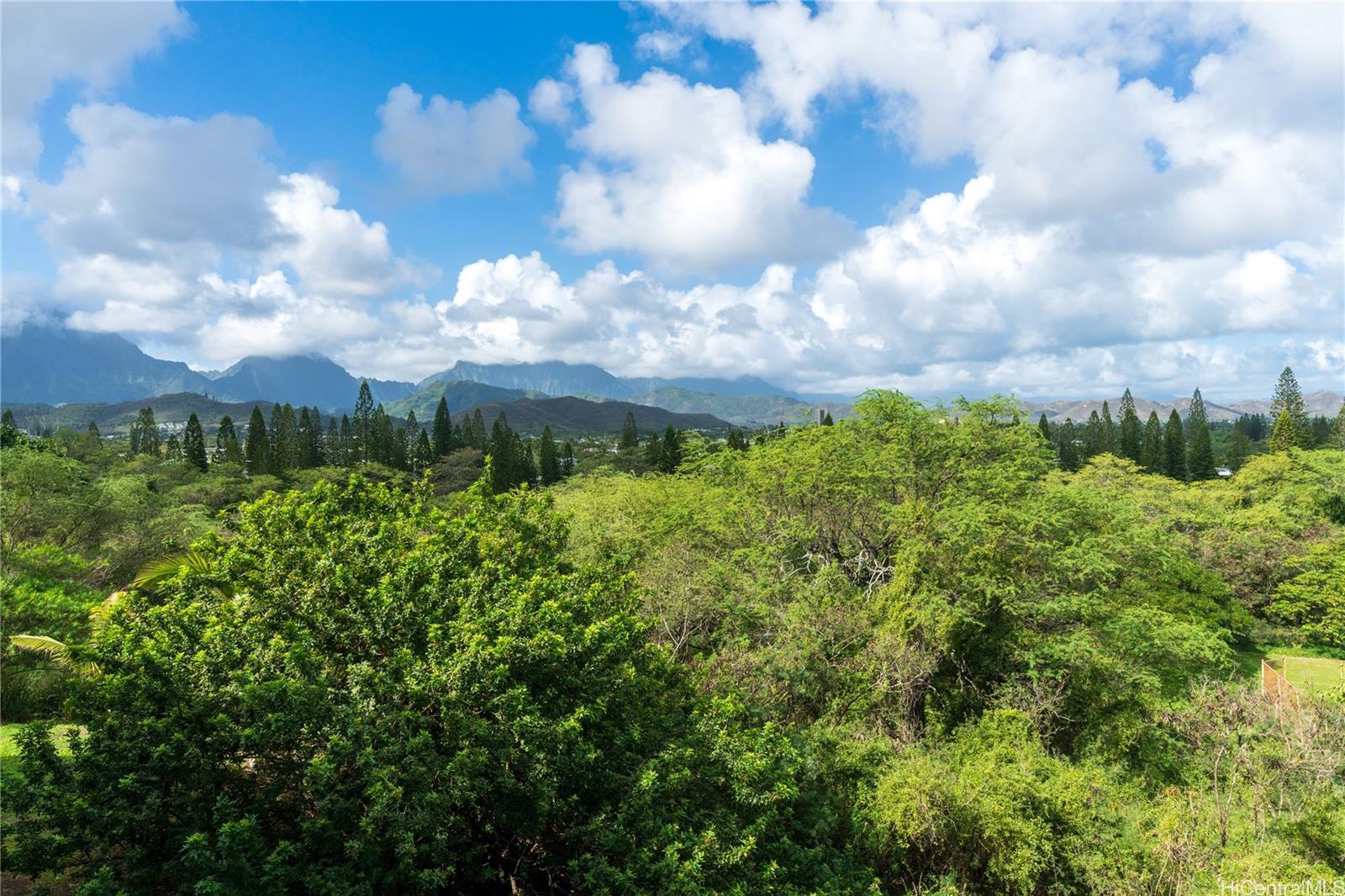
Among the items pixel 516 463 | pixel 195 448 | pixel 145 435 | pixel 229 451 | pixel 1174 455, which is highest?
pixel 145 435

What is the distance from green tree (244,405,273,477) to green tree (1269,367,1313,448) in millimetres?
85496

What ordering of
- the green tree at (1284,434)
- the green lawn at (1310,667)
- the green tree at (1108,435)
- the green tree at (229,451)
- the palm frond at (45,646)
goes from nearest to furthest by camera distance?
the palm frond at (45,646)
the green lawn at (1310,667)
the green tree at (1284,434)
the green tree at (229,451)
the green tree at (1108,435)

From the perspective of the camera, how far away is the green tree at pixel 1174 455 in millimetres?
62312

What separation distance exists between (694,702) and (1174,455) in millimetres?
71141

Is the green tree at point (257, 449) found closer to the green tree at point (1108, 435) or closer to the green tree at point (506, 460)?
the green tree at point (506, 460)

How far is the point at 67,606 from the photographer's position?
35.0 feet

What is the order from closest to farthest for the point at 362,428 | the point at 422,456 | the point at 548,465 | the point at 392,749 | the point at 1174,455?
the point at 392,749, the point at 1174,455, the point at 548,465, the point at 422,456, the point at 362,428

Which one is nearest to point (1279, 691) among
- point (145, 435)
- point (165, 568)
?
point (165, 568)

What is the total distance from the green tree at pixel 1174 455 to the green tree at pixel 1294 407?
277 inches

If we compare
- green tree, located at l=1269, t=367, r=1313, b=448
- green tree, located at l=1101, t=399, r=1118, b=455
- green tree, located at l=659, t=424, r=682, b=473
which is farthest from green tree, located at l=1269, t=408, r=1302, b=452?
green tree, located at l=659, t=424, r=682, b=473

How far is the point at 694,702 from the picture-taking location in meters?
9.49

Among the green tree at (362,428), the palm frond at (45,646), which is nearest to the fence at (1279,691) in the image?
the palm frond at (45,646)

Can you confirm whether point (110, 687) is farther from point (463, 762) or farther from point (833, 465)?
point (833, 465)

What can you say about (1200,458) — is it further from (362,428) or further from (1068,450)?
(362,428)
